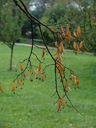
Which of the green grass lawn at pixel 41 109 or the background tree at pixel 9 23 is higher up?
the background tree at pixel 9 23

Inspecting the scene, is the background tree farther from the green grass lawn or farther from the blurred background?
the green grass lawn

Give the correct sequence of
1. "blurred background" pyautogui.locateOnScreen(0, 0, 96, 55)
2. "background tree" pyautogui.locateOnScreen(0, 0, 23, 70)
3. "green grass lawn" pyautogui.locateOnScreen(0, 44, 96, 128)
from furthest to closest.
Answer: "background tree" pyautogui.locateOnScreen(0, 0, 23, 70) < "blurred background" pyautogui.locateOnScreen(0, 0, 96, 55) < "green grass lawn" pyautogui.locateOnScreen(0, 44, 96, 128)

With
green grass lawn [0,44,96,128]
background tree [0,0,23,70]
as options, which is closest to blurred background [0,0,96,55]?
background tree [0,0,23,70]

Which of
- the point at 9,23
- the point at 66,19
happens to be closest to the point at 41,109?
the point at 66,19

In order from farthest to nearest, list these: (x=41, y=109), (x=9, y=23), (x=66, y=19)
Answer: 1. (x=9, y=23)
2. (x=66, y=19)
3. (x=41, y=109)

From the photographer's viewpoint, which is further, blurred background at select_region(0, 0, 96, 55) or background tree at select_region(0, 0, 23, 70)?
background tree at select_region(0, 0, 23, 70)

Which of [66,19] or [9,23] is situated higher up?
[66,19]

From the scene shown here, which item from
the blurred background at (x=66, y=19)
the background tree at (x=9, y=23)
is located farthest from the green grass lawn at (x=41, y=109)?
the background tree at (x=9, y=23)

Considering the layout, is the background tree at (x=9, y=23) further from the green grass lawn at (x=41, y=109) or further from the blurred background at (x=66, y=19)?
the green grass lawn at (x=41, y=109)

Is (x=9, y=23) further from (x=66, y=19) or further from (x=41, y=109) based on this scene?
(x=41, y=109)

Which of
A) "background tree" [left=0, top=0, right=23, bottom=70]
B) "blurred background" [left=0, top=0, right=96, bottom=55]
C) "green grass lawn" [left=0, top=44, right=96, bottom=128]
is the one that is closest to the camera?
"green grass lawn" [left=0, top=44, right=96, bottom=128]

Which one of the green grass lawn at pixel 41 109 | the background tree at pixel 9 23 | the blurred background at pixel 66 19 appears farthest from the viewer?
the background tree at pixel 9 23

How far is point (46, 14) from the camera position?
40625 mm

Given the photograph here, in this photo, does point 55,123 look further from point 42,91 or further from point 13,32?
point 13,32
